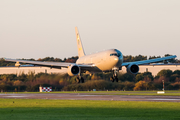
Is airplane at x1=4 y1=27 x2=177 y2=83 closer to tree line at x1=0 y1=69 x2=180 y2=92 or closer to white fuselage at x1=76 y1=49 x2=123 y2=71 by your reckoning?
white fuselage at x1=76 y1=49 x2=123 y2=71

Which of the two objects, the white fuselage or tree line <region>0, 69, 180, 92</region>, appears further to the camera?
tree line <region>0, 69, 180, 92</region>

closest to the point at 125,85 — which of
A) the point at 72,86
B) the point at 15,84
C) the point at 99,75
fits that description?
the point at 99,75

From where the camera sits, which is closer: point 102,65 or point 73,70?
point 102,65

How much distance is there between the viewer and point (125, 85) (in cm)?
9256

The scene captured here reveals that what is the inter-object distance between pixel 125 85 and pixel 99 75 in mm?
8277

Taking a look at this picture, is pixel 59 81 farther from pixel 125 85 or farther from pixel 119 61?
pixel 119 61

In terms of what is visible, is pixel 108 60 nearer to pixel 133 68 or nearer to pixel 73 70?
pixel 133 68

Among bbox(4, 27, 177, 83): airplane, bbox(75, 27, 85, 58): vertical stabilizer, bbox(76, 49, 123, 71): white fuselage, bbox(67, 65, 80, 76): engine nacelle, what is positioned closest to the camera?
bbox(76, 49, 123, 71): white fuselage

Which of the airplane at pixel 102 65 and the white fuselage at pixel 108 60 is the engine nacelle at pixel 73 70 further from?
the white fuselage at pixel 108 60
